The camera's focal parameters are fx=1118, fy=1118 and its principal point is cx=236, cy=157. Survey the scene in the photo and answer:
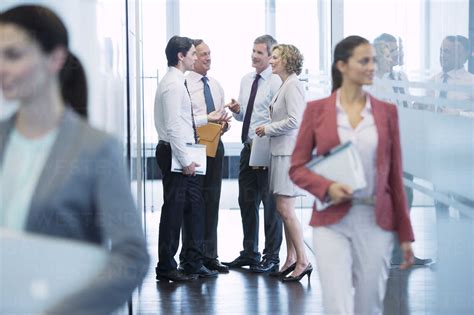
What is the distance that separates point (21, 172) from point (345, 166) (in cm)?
A: 161

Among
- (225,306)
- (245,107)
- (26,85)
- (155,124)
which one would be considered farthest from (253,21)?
(26,85)

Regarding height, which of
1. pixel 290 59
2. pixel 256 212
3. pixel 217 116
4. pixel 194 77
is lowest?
pixel 256 212

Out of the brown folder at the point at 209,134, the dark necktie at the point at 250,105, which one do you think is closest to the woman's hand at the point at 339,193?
the brown folder at the point at 209,134

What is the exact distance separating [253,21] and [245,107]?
0.62 metres

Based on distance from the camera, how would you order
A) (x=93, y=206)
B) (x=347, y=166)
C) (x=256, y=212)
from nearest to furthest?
(x=93, y=206) < (x=347, y=166) < (x=256, y=212)

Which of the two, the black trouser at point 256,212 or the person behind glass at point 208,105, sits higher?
the person behind glass at point 208,105

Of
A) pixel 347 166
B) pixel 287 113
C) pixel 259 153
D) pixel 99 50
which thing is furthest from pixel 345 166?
pixel 259 153

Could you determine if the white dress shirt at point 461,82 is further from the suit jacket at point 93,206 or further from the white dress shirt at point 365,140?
the suit jacket at point 93,206

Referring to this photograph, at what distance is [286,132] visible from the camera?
21.8 ft

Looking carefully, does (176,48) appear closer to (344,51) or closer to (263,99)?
(263,99)

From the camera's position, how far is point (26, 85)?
2193mm

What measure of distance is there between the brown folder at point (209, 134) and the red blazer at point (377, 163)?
3130 mm

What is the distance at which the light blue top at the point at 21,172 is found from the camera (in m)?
2.16

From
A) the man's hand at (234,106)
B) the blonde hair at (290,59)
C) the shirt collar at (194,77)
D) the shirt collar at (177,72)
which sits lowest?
the man's hand at (234,106)
